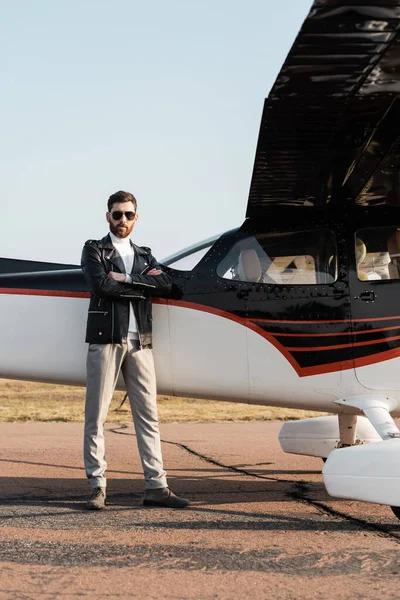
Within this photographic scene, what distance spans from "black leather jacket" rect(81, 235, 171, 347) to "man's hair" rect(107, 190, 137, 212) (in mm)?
289

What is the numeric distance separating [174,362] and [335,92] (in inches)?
95.2

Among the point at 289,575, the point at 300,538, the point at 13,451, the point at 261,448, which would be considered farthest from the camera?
the point at 261,448

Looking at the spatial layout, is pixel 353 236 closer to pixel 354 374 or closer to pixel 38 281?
pixel 354 374

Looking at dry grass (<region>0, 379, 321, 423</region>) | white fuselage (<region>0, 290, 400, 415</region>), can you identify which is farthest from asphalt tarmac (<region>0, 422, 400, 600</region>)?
dry grass (<region>0, 379, 321, 423</region>)

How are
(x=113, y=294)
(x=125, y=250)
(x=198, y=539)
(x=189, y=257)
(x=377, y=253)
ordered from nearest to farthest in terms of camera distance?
(x=198, y=539) < (x=113, y=294) < (x=125, y=250) < (x=377, y=253) < (x=189, y=257)

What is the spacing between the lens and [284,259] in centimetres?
625

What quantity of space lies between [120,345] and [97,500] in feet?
3.57

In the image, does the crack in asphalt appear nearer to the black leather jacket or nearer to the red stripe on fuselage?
the red stripe on fuselage

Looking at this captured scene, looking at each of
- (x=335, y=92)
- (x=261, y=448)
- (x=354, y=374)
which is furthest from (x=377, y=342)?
(x=261, y=448)

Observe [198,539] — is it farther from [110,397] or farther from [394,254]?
[394,254]

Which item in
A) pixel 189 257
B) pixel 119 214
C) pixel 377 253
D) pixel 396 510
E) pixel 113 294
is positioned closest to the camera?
pixel 396 510

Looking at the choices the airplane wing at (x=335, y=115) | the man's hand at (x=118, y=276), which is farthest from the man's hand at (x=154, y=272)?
the airplane wing at (x=335, y=115)

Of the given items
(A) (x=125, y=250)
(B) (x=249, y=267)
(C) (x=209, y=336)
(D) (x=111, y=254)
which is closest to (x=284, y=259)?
(B) (x=249, y=267)

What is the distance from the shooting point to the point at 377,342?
6.04m
